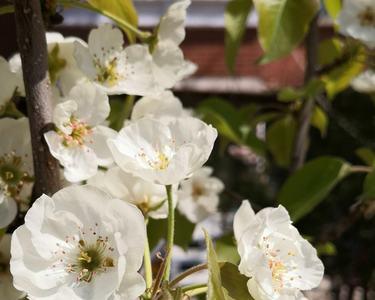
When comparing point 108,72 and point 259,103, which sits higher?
point 108,72

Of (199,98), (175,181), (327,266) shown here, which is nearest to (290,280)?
(175,181)

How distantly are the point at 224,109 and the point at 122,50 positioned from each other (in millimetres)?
544

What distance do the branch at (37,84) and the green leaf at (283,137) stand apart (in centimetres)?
73

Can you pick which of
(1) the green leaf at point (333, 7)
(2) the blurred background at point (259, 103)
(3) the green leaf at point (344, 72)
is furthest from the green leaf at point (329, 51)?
(2) the blurred background at point (259, 103)

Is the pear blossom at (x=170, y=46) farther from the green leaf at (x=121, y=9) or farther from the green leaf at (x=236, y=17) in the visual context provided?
the green leaf at (x=236, y=17)

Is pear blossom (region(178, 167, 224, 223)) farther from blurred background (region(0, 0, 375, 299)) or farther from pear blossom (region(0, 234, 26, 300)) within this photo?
blurred background (region(0, 0, 375, 299))

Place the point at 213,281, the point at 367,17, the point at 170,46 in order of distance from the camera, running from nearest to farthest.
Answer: the point at 213,281 < the point at 170,46 < the point at 367,17

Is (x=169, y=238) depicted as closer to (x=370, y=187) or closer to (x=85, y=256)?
(x=85, y=256)

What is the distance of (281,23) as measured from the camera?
0.77 metres

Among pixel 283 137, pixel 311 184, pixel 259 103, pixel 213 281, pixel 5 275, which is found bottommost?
→ pixel 259 103

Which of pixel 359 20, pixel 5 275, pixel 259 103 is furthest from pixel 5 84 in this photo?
pixel 259 103

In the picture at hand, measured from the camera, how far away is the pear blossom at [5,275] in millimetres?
557

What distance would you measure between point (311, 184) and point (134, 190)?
409mm

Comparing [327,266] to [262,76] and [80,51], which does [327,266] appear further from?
[80,51]
